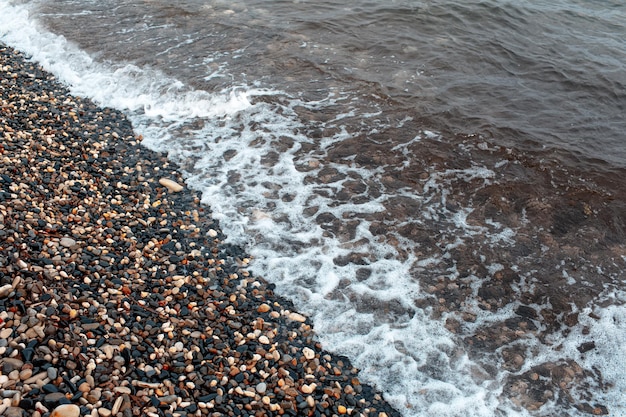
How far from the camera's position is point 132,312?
5590 mm

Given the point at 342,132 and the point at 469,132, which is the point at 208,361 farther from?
the point at 469,132

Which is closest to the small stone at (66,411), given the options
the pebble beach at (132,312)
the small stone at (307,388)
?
the pebble beach at (132,312)

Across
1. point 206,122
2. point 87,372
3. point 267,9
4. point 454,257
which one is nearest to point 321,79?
point 206,122

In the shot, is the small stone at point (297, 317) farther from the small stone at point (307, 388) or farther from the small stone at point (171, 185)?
the small stone at point (171, 185)

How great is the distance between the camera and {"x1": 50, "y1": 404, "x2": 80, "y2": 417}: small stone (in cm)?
409

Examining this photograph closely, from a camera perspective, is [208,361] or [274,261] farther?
[274,261]

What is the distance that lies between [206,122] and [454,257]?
6.29m

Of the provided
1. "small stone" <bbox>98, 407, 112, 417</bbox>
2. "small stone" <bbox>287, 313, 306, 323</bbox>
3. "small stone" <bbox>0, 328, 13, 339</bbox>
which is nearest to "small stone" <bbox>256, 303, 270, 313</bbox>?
"small stone" <bbox>287, 313, 306, 323</bbox>

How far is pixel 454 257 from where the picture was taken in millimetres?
7574

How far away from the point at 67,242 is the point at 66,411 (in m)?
2.65

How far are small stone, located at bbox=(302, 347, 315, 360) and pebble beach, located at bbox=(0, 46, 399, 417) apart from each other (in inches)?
0.5

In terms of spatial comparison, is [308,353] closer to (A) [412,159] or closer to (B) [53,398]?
(B) [53,398]

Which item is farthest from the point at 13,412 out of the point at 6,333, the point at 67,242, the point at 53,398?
the point at 67,242

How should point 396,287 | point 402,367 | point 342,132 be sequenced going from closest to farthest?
point 402,367
point 396,287
point 342,132
